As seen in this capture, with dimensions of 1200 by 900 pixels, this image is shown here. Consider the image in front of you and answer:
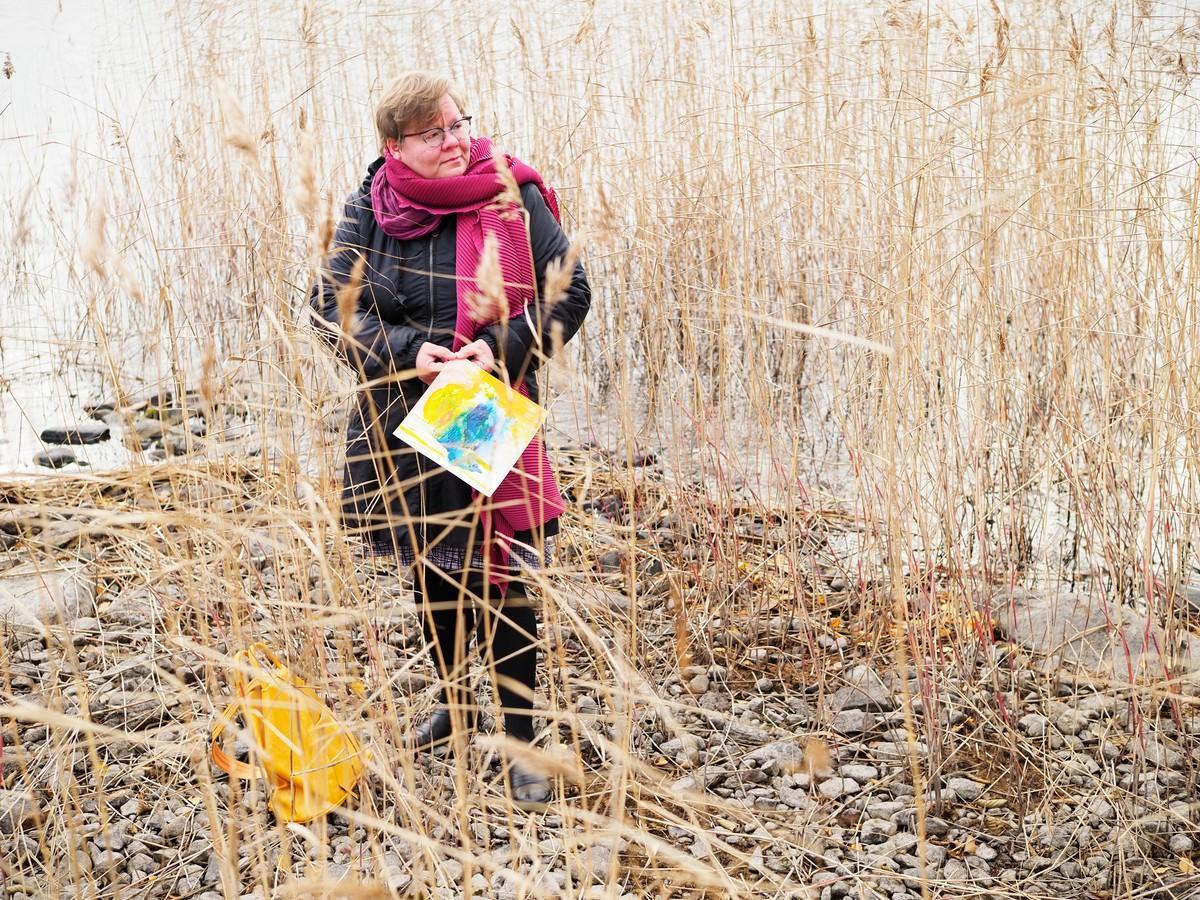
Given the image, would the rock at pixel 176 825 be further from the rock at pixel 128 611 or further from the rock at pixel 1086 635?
the rock at pixel 1086 635

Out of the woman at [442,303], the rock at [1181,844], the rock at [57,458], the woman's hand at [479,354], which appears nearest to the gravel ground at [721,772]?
the rock at [1181,844]

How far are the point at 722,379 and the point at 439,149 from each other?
1.17 meters

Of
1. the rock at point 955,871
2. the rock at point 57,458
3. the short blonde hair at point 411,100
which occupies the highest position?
the short blonde hair at point 411,100

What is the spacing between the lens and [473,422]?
5.97ft

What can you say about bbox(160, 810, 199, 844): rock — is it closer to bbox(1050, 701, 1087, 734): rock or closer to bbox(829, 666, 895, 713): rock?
bbox(829, 666, 895, 713): rock

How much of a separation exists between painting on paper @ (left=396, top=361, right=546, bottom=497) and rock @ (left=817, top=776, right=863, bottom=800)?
3.06ft

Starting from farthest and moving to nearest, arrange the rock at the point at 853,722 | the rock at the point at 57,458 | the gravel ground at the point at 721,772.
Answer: the rock at the point at 57,458 < the rock at the point at 853,722 < the gravel ground at the point at 721,772

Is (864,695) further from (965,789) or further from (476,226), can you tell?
(476,226)

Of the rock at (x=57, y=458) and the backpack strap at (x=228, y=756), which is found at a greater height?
the backpack strap at (x=228, y=756)

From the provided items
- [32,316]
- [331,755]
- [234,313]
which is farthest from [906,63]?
[32,316]

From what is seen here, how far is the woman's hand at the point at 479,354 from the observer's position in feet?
6.23

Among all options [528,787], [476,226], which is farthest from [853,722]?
[476,226]

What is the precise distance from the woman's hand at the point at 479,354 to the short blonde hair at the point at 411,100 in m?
0.42

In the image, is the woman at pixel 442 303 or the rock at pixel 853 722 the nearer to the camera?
the woman at pixel 442 303
